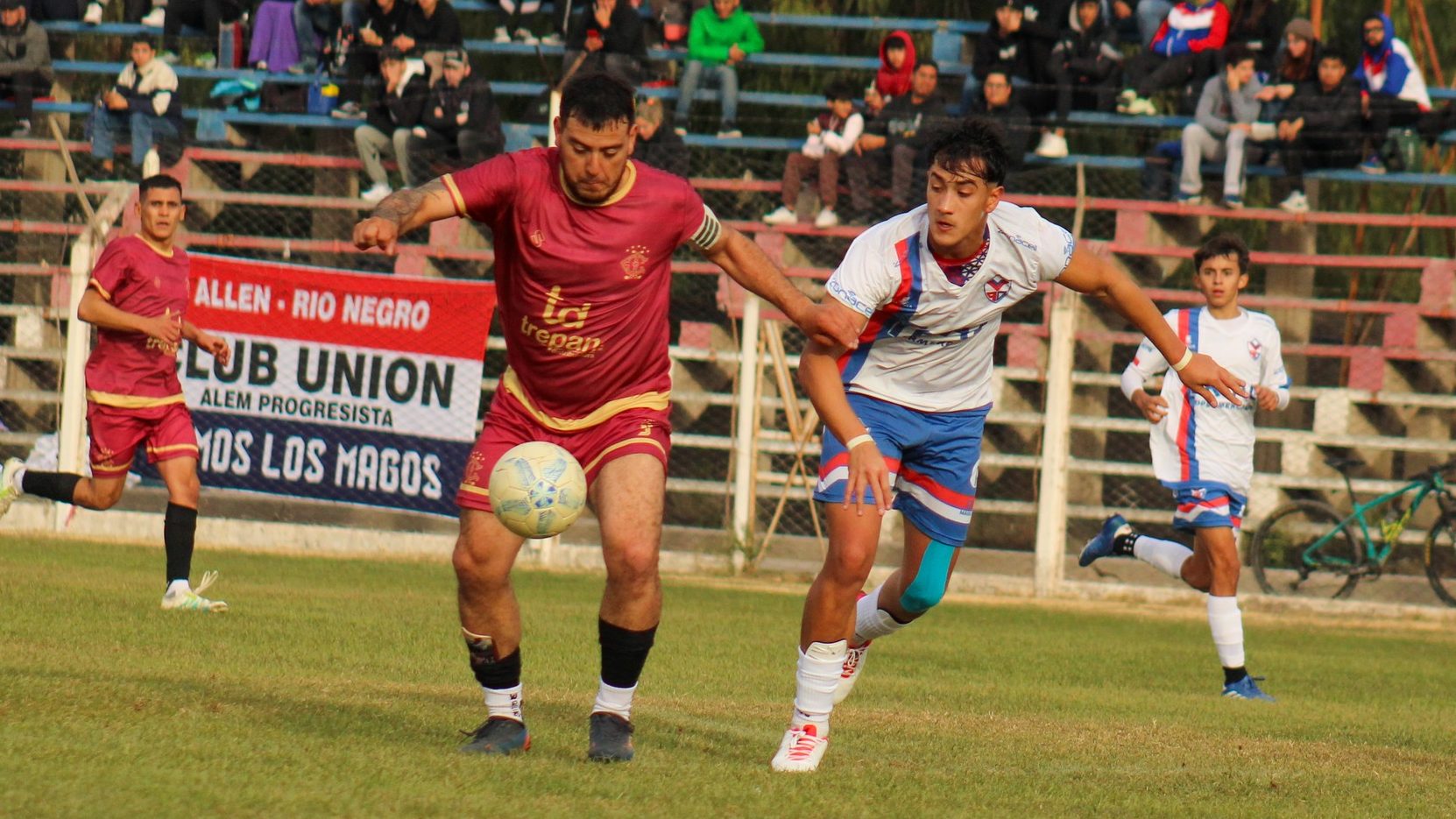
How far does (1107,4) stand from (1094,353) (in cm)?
418

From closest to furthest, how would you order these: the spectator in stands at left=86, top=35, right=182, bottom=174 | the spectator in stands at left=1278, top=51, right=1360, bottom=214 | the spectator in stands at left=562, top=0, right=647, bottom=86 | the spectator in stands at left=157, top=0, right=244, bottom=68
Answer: the spectator in stands at left=1278, top=51, right=1360, bottom=214 → the spectator in stands at left=562, top=0, right=647, bottom=86 → the spectator in stands at left=86, top=35, right=182, bottom=174 → the spectator in stands at left=157, top=0, right=244, bottom=68

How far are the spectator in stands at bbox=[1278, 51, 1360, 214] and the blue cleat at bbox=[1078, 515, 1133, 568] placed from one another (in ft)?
23.6

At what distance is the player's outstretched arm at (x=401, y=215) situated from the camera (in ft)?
18.0

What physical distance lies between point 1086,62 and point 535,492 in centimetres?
1404

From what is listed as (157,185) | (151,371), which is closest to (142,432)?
(151,371)

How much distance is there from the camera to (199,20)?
2205 centimetres

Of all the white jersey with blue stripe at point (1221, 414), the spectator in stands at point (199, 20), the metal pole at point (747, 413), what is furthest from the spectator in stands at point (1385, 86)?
the spectator in stands at point (199, 20)

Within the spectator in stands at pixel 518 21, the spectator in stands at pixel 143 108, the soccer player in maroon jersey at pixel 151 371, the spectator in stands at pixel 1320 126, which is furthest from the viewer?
the spectator in stands at pixel 518 21

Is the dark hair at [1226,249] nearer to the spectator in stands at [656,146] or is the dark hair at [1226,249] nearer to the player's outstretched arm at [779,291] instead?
the player's outstretched arm at [779,291]

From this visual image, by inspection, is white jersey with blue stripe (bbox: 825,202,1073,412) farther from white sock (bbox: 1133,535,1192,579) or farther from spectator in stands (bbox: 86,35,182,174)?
spectator in stands (bbox: 86,35,182,174)

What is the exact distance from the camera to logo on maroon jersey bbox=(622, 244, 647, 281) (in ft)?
20.3

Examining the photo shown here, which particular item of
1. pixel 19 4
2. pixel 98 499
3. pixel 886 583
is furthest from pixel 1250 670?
pixel 19 4

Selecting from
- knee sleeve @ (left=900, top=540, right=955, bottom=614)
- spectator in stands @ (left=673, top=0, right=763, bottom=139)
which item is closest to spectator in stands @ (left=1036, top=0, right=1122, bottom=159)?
spectator in stands @ (left=673, top=0, right=763, bottom=139)

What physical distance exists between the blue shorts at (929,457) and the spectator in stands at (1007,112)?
35.7ft
